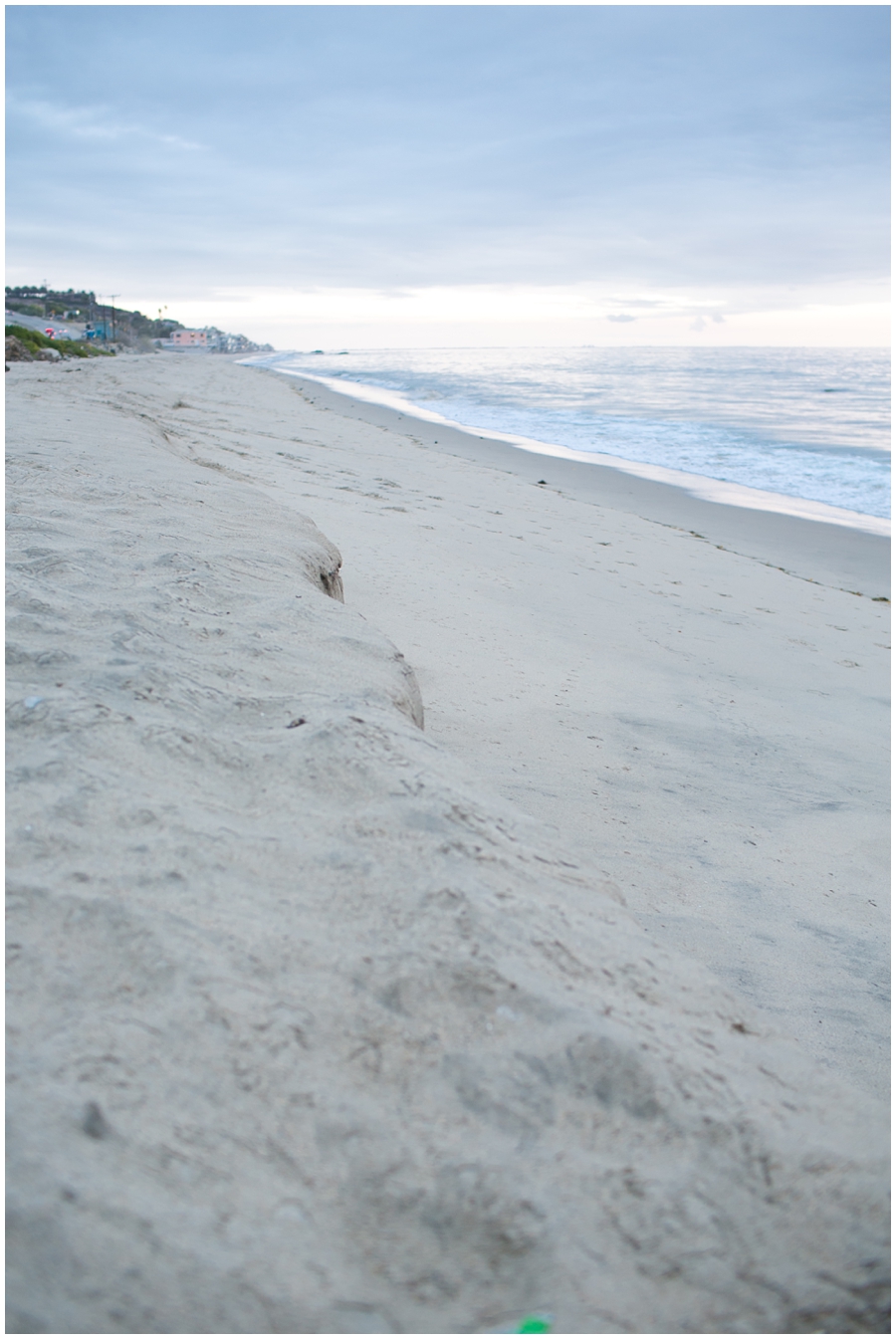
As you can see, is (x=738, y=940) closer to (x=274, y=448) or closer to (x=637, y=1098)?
(x=637, y=1098)

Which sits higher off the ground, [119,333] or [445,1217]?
[119,333]

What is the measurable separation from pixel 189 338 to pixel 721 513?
383 ft

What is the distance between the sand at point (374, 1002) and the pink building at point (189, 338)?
114 metres

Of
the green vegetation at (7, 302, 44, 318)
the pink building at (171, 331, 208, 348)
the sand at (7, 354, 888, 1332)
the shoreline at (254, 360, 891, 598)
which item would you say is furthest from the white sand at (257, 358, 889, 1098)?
the pink building at (171, 331, 208, 348)

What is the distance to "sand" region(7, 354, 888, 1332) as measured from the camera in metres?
0.95

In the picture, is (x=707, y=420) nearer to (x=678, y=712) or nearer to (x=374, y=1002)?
(x=678, y=712)

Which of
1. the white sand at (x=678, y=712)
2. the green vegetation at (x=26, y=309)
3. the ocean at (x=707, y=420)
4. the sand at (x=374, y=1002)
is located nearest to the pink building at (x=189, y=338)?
the green vegetation at (x=26, y=309)

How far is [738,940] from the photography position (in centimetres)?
226

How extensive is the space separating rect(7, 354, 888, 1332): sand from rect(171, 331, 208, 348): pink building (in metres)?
114

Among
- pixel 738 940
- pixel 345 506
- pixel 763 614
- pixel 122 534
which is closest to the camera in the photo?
pixel 738 940

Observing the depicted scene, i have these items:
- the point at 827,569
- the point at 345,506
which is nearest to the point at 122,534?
the point at 345,506

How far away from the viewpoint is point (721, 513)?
34.1ft

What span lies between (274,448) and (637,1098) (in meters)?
8.11

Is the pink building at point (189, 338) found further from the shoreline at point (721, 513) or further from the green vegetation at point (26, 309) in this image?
the shoreline at point (721, 513)
